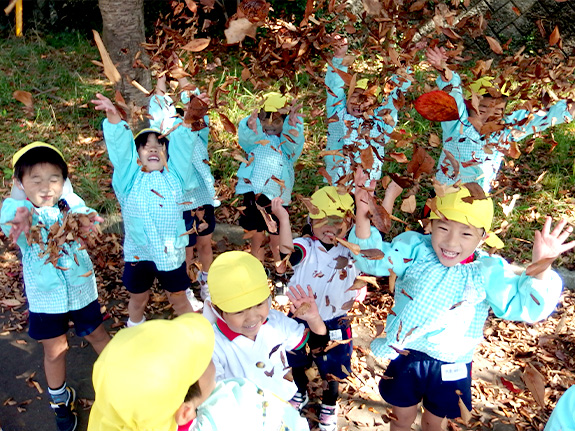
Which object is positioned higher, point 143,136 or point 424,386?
point 143,136

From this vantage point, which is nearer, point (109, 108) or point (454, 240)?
point (454, 240)

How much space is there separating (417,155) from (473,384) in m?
1.72

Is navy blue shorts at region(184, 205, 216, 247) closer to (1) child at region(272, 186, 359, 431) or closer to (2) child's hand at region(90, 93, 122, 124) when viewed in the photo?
(2) child's hand at region(90, 93, 122, 124)

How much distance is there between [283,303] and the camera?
414 cm

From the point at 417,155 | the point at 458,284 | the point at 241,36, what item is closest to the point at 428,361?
the point at 458,284

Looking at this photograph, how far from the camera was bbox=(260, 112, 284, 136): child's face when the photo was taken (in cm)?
389

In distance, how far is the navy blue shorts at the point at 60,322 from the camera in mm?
2939

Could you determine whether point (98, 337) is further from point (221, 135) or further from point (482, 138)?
point (221, 135)

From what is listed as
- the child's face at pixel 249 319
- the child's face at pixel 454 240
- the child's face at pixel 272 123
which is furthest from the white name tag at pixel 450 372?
the child's face at pixel 272 123

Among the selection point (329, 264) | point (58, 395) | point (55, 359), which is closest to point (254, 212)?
point (329, 264)

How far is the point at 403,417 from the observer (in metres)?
2.77

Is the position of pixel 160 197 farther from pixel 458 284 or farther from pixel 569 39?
pixel 569 39

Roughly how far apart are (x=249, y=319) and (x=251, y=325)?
40mm

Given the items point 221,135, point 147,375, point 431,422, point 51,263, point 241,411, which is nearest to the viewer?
point 147,375
